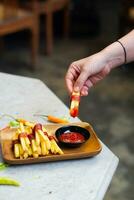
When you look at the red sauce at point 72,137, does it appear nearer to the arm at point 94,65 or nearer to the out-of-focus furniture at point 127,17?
the arm at point 94,65

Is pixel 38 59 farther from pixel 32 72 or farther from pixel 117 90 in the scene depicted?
pixel 117 90

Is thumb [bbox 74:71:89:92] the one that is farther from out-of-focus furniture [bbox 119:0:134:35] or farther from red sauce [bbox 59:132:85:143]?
out-of-focus furniture [bbox 119:0:134:35]

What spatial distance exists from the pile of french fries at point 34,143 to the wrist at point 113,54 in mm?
391

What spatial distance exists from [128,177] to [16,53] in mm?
2021

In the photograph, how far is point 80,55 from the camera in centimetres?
366

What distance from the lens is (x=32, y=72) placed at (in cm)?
332

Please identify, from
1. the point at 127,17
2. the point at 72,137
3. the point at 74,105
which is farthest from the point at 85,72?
the point at 127,17

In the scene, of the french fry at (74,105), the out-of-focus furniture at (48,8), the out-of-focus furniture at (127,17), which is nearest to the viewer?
the french fry at (74,105)

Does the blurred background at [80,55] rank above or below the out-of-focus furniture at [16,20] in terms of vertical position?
below

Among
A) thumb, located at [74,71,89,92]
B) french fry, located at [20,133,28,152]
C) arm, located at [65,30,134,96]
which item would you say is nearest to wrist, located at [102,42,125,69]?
arm, located at [65,30,134,96]

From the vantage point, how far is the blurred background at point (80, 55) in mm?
2367

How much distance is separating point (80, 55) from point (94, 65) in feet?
7.76

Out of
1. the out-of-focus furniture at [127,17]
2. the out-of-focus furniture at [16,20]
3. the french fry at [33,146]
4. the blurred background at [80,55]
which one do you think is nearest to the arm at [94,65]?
the french fry at [33,146]

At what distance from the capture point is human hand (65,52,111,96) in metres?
1.27
